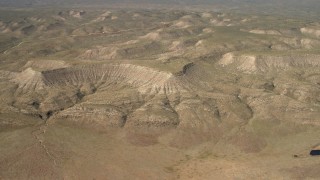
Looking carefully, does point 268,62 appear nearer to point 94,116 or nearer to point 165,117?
point 165,117

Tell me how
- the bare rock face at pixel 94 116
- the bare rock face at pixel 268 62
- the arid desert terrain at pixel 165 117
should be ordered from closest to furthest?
the arid desert terrain at pixel 165 117, the bare rock face at pixel 94 116, the bare rock face at pixel 268 62

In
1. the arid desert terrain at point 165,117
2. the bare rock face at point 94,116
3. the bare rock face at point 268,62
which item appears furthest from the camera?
the bare rock face at point 268,62

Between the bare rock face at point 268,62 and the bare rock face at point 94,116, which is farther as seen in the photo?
the bare rock face at point 268,62

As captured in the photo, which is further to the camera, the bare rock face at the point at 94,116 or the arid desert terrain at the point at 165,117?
the bare rock face at the point at 94,116

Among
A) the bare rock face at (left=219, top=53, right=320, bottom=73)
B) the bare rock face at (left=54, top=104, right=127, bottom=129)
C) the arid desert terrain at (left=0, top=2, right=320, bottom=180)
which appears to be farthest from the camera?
the bare rock face at (left=219, top=53, right=320, bottom=73)

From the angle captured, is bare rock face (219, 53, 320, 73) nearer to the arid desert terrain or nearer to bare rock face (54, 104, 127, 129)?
the arid desert terrain

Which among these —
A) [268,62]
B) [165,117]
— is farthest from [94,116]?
[268,62]

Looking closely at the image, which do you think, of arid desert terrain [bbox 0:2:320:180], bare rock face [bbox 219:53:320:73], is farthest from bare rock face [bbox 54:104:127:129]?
bare rock face [bbox 219:53:320:73]

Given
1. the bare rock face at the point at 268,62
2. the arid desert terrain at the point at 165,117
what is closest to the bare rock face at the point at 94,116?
the arid desert terrain at the point at 165,117

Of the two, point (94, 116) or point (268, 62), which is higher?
point (268, 62)

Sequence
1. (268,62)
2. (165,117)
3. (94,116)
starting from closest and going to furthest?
1. (165,117)
2. (94,116)
3. (268,62)

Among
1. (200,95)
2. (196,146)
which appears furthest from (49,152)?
(200,95)

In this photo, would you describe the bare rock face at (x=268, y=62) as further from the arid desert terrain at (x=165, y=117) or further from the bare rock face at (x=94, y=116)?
the bare rock face at (x=94, y=116)
